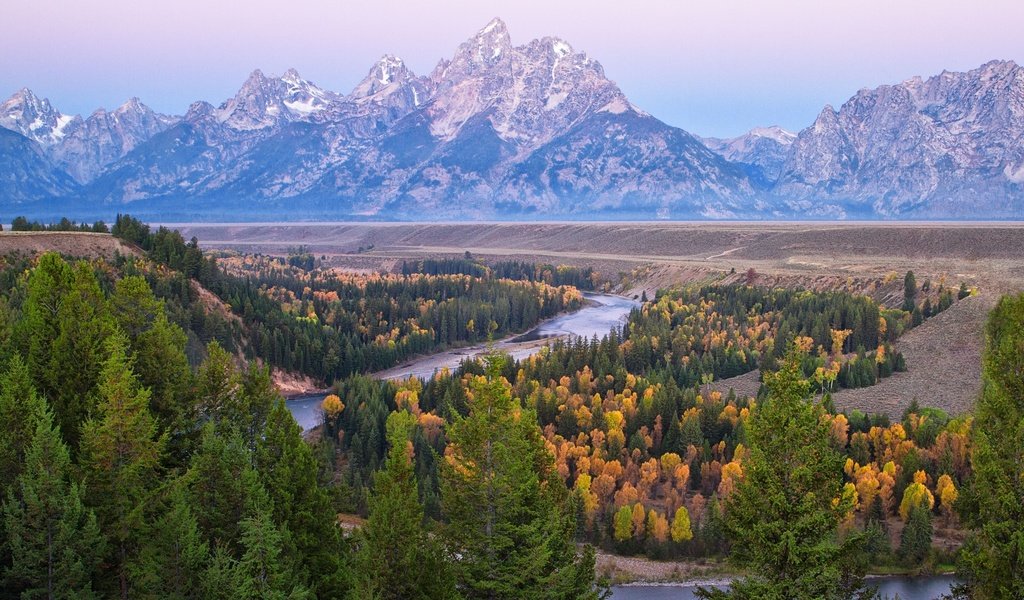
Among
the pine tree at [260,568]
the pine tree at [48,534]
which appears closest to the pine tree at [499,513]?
the pine tree at [260,568]

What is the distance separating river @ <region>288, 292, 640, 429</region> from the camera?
4067 inches

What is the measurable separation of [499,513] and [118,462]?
15.1 m

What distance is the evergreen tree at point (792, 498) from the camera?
21141 millimetres

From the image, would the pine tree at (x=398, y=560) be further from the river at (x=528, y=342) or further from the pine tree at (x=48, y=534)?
the river at (x=528, y=342)

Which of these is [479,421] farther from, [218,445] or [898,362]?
[898,362]

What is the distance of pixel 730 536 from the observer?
918 inches

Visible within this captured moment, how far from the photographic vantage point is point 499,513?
1011 inches

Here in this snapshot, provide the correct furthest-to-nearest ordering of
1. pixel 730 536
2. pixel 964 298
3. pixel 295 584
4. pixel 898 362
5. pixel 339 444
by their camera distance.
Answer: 1. pixel 964 298
2. pixel 898 362
3. pixel 339 444
4. pixel 295 584
5. pixel 730 536

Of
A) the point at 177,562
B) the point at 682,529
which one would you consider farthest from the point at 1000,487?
the point at 682,529

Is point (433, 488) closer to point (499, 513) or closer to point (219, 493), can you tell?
point (219, 493)

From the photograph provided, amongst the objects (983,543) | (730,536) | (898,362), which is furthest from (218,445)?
(898,362)

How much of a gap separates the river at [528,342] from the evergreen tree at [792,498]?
72.5 meters

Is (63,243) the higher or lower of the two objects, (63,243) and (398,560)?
the higher

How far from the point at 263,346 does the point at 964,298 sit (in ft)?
313
